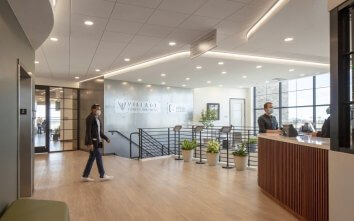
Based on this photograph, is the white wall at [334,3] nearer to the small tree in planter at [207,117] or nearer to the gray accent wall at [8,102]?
the gray accent wall at [8,102]

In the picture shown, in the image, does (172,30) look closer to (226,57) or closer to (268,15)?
(268,15)

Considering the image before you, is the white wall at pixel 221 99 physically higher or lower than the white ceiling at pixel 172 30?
lower

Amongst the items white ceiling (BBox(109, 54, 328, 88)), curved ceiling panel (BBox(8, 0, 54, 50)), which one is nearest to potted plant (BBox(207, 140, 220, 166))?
white ceiling (BBox(109, 54, 328, 88))

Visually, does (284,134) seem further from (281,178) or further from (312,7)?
(312,7)

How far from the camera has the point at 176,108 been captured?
43.7 feet

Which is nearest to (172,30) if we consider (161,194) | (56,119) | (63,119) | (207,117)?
(161,194)

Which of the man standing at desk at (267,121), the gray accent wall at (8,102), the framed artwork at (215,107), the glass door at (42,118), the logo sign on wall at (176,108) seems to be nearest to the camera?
the gray accent wall at (8,102)

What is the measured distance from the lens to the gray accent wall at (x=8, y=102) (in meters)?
2.83

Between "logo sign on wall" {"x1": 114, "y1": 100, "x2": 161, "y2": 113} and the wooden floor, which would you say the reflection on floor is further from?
the wooden floor

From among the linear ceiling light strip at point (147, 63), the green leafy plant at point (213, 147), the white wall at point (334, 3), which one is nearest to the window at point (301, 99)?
the green leafy plant at point (213, 147)

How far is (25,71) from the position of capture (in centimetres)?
418

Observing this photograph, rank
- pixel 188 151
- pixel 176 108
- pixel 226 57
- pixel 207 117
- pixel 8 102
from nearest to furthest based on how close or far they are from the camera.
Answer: pixel 8 102 < pixel 226 57 < pixel 188 151 < pixel 176 108 < pixel 207 117

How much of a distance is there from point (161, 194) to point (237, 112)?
39.4ft

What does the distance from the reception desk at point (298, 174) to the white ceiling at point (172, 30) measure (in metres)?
1.97
